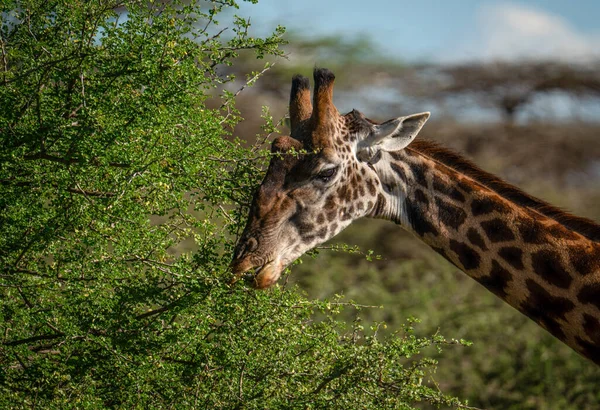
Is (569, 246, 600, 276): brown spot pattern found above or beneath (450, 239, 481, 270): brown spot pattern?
above

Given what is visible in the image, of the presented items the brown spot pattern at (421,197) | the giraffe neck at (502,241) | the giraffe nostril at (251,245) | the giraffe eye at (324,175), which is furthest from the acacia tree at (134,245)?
the brown spot pattern at (421,197)

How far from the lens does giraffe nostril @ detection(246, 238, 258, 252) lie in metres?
4.42

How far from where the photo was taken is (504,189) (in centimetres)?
483

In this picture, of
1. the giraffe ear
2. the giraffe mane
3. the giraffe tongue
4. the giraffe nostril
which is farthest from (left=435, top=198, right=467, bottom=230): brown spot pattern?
the giraffe nostril

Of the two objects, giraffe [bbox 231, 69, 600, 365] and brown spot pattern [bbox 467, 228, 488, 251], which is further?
brown spot pattern [bbox 467, 228, 488, 251]

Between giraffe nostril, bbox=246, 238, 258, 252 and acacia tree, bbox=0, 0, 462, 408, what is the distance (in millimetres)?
213

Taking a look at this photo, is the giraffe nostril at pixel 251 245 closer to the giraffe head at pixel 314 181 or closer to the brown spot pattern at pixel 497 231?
the giraffe head at pixel 314 181

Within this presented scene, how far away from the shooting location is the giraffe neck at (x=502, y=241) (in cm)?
431

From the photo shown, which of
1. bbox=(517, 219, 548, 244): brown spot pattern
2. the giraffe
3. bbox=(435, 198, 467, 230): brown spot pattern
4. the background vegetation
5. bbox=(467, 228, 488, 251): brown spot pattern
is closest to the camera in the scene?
the giraffe

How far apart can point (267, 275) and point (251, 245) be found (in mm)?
185

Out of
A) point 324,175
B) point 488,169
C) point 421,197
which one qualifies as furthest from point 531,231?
point 488,169

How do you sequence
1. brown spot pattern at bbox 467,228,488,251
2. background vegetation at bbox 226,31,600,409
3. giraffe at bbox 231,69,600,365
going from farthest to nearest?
background vegetation at bbox 226,31,600,409 → brown spot pattern at bbox 467,228,488,251 → giraffe at bbox 231,69,600,365

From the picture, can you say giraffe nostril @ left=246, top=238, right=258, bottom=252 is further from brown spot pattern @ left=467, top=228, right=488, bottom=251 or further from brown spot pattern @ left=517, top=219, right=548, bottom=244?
brown spot pattern @ left=517, top=219, right=548, bottom=244

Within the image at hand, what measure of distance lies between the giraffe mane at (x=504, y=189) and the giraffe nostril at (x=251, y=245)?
121cm
